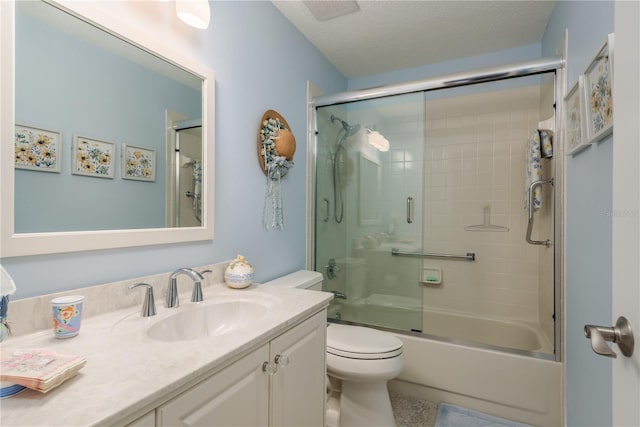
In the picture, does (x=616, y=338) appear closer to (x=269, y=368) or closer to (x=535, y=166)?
(x=269, y=368)

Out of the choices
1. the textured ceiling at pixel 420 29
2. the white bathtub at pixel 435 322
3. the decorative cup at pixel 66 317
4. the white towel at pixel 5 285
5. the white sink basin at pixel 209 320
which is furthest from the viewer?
the white bathtub at pixel 435 322

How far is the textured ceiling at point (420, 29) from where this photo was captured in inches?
73.7

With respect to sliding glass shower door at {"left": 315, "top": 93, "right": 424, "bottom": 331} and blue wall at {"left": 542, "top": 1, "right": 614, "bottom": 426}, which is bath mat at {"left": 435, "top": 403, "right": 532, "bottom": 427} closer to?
blue wall at {"left": 542, "top": 1, "right": 614, "bottom": 426}

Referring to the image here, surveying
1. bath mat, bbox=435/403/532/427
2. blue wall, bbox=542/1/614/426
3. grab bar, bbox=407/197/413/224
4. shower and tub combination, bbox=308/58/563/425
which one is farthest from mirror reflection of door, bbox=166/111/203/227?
bath mat, bbox=435/403/532/427

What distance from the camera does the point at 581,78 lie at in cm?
125

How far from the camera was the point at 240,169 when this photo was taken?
1.61 meters

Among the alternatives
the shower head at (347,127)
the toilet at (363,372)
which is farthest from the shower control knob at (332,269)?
the shower head at (347,127)

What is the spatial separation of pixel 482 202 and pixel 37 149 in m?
2.76

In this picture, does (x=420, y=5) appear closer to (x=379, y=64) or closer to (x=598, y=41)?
(x=379, y=64)

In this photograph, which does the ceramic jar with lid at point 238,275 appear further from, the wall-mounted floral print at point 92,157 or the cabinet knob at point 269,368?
the wall-mounted floral print at point 92,157

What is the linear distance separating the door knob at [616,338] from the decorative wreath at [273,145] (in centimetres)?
153

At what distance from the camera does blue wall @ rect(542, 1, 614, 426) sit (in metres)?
1.09

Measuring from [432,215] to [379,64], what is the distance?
1.39 meters

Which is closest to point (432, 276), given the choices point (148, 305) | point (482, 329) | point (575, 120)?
point (482, 329)
